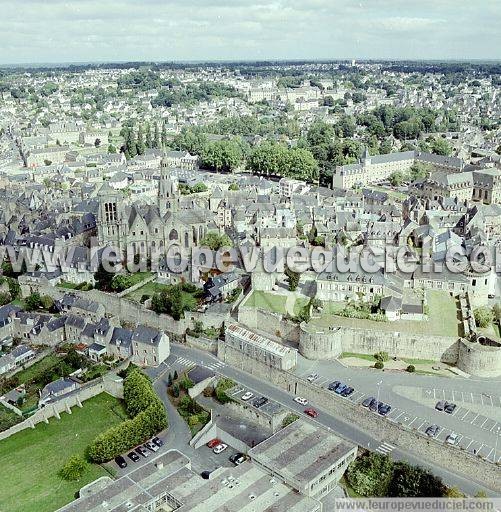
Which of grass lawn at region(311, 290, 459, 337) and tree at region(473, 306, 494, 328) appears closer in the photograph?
grass lawn at region(311, 290, 459, 337)

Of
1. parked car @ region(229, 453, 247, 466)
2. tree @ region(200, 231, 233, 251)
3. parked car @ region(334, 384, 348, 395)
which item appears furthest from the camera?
tree @ region(200, 231, 233, 251)

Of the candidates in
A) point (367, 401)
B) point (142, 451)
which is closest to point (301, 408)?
point (367, 401)

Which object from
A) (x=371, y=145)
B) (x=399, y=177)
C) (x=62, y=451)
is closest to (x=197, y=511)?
(x=62, y=451)

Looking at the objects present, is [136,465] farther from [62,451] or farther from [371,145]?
[371,145]

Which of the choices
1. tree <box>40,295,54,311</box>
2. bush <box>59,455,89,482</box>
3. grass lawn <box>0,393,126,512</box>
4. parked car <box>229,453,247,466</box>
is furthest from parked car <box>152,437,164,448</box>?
tree <box>40,295,54,311</box>

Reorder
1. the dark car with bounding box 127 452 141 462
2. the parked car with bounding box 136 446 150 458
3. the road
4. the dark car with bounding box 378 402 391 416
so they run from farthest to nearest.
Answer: the dark car with bounding box 378 402 391 416, the parked car with bounding box 136 446 150 458, the dark car with bounding box 127 452 141 462, the road

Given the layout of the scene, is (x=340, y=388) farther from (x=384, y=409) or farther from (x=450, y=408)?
(x=450, y=408)

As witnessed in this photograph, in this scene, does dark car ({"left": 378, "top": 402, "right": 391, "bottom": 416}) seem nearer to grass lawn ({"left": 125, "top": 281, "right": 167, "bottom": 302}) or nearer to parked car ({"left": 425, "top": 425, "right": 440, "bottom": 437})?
parked car ({"left": 425, "top": 425, "right": 440, "bottom": 437})

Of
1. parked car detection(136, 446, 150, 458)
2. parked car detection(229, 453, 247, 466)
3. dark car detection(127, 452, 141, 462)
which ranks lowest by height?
dark car detection(127, 452, 141, 462)

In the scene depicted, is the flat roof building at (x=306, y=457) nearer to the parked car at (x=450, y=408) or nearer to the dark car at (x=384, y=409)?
the dark car at (x=384, y=409)
